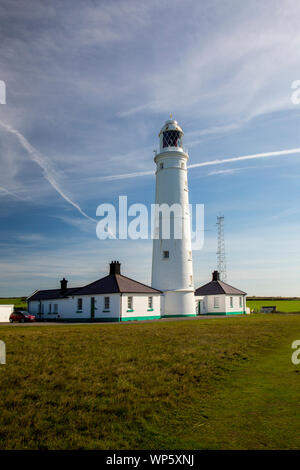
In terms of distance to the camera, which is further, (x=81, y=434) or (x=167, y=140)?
(x=167, y=140)

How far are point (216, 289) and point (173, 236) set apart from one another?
1428cm

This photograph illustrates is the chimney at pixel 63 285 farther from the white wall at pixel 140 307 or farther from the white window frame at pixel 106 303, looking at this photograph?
the white wall at pixel 140 307

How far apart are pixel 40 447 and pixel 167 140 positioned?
38.0 meters

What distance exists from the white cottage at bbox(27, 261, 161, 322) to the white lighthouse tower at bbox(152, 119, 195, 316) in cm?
188

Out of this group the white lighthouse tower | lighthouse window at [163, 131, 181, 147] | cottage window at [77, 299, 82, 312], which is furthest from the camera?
lighthouse window at [163, 131, 181, 147]

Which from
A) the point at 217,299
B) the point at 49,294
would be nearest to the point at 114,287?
the point at 49,294

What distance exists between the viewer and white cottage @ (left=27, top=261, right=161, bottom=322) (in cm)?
3491

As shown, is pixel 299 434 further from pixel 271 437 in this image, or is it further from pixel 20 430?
pixel 20 430

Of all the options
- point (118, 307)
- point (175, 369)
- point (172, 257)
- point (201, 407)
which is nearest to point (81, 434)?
point (201, 407)

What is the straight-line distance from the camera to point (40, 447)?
5.28 metres

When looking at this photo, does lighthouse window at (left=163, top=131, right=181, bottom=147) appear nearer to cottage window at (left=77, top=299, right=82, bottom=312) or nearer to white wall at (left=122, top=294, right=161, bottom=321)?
white wall at (left=122, top=294, right=161, bottom=321)

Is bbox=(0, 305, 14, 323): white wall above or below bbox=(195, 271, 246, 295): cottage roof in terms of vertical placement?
below

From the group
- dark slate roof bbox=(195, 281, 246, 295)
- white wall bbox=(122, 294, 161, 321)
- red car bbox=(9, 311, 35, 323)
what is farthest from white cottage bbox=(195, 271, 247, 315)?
red car bbox=(9, 311, 35, 323)
